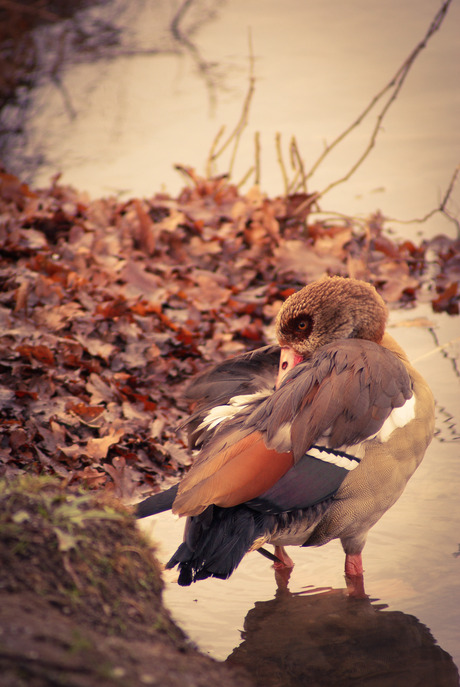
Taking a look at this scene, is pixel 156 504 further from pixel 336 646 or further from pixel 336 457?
pixel 336 646

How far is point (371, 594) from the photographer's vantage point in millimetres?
3281

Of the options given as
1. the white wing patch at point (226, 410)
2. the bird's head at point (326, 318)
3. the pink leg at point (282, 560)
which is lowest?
the pink leg at point (282, 560)

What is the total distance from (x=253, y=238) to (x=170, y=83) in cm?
523

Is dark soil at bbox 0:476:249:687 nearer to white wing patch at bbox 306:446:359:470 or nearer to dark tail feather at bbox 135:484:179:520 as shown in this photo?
dark tail feather at bbox 135:484:179:520

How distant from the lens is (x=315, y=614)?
10.4 ft

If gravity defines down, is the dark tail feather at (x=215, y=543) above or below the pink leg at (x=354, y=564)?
above

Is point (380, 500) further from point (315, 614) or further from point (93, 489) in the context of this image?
point (93, 489)

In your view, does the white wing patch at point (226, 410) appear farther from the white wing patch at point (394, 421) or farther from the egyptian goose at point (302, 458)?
the white wing patch at point (394, 421)

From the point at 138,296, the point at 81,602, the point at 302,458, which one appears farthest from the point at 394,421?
the point at 138,296

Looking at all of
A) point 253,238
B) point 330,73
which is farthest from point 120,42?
point 253,238

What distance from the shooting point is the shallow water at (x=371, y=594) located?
2947 mm

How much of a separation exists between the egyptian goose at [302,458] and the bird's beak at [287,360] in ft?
0.42

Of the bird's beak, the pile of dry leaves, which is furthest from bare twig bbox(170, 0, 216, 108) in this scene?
the bird's beak

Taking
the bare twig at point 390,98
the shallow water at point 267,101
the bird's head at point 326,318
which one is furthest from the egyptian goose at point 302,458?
the shallow water at point 267,101
